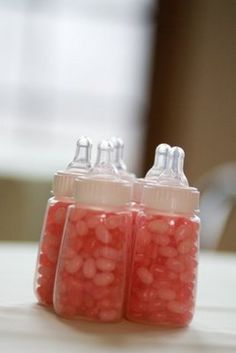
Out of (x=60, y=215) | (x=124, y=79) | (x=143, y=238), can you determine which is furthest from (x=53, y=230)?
(x=124, y=79)

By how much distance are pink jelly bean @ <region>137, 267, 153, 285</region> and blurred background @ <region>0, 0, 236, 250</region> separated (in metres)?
2.40

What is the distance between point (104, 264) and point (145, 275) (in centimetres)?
5

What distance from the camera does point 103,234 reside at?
0.82 metres

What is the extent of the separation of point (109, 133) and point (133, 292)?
2933 millimetres

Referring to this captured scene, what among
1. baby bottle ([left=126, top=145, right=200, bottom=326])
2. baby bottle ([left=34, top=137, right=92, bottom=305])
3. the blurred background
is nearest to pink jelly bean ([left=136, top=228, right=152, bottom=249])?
baby bottle ([left=126, top=145, right=200, bottom=326])

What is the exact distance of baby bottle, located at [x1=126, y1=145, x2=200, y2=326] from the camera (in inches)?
33.2

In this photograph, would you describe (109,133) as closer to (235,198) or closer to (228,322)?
(235,198)

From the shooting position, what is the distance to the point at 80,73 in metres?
3.74

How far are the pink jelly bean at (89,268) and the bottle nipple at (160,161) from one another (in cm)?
13

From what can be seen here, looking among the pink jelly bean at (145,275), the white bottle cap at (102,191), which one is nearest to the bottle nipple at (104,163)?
the white bottle cap at (102,191)

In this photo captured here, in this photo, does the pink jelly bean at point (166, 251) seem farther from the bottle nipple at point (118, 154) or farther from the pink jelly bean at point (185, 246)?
the bottle nipple at point (118, 154)

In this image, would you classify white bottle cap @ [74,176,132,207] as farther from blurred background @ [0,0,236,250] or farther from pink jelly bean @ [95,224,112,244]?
blurred background @ [0,0,236,250]

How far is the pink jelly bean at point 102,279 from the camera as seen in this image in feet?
2.69

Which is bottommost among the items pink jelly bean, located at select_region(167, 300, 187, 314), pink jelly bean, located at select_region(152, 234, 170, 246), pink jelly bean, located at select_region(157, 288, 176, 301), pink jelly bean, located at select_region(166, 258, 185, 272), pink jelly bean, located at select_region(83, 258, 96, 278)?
pink jelly bean, located at select_region(167, 300, 187, 314)
